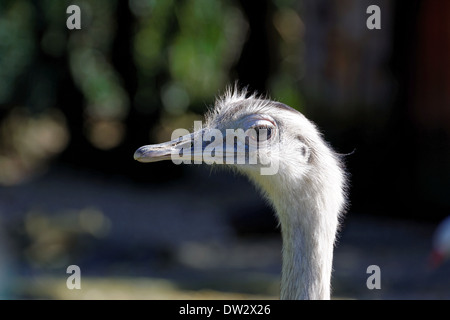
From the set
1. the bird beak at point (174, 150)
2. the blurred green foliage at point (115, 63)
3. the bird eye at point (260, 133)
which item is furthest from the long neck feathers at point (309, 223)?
the blurred green foliage at point (115, 63)

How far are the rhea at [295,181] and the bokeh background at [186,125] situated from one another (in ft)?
9.03

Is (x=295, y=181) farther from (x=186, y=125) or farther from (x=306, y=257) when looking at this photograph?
(x=186, y=125)

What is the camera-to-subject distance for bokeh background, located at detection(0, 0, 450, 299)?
5.86 metres

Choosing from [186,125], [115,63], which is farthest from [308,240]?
[186,125]

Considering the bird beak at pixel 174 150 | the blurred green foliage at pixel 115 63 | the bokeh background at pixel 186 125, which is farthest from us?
the blurred green foliage at pixel 115 63

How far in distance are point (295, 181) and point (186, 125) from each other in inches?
280

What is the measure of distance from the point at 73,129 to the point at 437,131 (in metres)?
4.27

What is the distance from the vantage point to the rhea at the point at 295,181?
2.50 m

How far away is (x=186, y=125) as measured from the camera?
9.60 meters

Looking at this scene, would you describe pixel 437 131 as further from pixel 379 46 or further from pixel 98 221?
pixel 98 221

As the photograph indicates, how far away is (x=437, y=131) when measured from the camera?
262 inches

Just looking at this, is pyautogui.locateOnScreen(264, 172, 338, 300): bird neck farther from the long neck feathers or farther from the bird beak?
the bird beak

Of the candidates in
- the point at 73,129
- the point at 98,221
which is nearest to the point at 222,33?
the point at 73,129

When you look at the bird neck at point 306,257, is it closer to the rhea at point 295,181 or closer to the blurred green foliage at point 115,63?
the rhea at point 295,181
